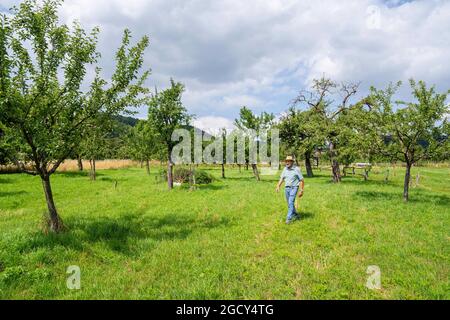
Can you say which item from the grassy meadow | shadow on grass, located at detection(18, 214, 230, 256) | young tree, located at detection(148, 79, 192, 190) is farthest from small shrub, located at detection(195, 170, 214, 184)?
shadow on grass, located at detection(18, 214, 230, 256)

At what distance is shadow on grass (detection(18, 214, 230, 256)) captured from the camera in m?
7.94

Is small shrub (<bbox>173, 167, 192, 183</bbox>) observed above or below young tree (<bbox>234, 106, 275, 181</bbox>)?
below

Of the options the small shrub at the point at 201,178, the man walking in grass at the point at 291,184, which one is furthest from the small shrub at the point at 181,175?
the man walking in grass at the point at 291,184

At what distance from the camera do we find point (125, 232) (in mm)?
9602

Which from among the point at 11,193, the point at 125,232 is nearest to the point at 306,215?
the point at 125,232

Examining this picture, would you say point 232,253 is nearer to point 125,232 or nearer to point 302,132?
point 125,232

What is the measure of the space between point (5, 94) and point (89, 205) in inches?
365

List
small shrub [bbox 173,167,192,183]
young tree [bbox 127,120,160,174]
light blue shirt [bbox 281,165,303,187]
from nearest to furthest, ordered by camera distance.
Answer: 1. light blue shirt [bbox 281,165,303,187]
2. small shrub [bbox 173,167,192,183]
3. young tree [bbox 127,120,160,174]

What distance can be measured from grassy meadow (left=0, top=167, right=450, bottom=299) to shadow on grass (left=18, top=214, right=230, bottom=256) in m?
0.04

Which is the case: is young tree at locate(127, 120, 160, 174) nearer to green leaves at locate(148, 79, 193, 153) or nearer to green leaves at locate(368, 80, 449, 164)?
green leaves at locate(148, 79, 193, 153)

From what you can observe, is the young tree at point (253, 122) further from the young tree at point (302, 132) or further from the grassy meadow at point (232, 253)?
the grassy meadow at point (232, 253)

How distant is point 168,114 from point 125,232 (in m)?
13.5
